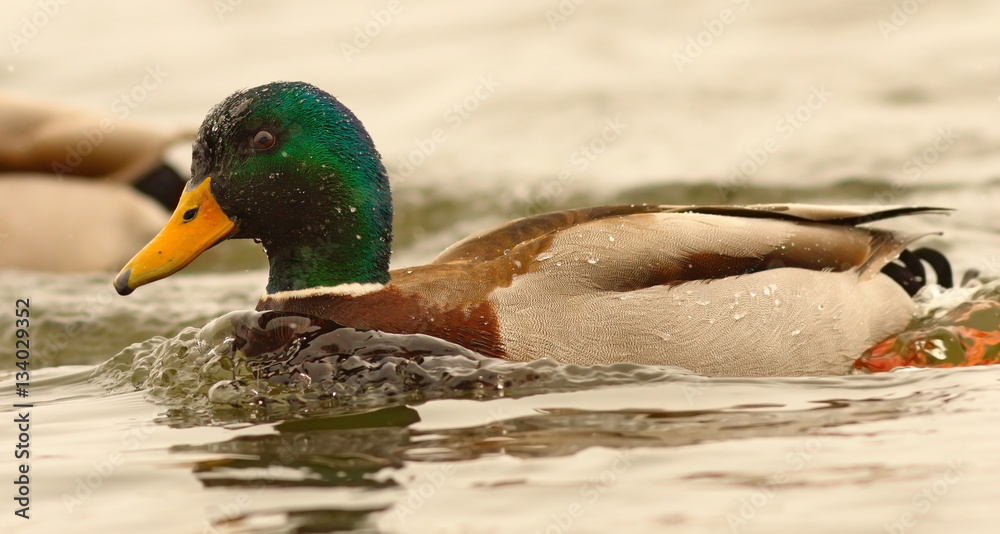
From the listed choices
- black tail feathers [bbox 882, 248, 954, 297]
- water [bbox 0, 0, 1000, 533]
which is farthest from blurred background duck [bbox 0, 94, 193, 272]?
black tail feathers [bbox 882, 248, 954, 297]

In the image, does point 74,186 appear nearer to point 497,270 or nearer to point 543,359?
point 497,270

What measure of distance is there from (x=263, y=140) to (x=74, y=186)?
4.85 meters

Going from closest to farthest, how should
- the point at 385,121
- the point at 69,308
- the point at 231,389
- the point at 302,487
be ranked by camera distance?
the point at 302,487, the point at 231,389, the point at 69,308, the point at 385,121

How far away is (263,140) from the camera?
572 centimetres

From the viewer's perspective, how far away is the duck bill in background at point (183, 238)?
5617 millimetres

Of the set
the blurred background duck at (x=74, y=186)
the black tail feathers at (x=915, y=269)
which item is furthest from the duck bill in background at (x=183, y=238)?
the blurred background duck at (x=74, y=186)

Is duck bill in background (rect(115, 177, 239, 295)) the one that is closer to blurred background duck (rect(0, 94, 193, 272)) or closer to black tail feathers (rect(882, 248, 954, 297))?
black tail feathers (rect(882, 248, 954, 297))

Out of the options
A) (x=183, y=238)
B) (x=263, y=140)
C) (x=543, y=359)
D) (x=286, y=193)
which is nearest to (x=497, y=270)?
(x=543, y=359)

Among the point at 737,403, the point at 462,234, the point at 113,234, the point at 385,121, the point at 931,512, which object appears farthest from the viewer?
the point at 385,121

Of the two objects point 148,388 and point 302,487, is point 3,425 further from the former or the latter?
point 302,487

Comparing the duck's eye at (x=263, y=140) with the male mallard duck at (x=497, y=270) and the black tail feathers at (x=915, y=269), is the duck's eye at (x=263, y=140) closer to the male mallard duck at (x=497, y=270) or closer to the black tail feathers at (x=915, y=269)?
the male mallard duck at (x=497, y=270)

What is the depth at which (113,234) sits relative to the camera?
32.9ft

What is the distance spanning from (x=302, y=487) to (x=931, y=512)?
75.3 inches

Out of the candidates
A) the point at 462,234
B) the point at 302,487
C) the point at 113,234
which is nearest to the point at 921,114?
the point at 462,234
